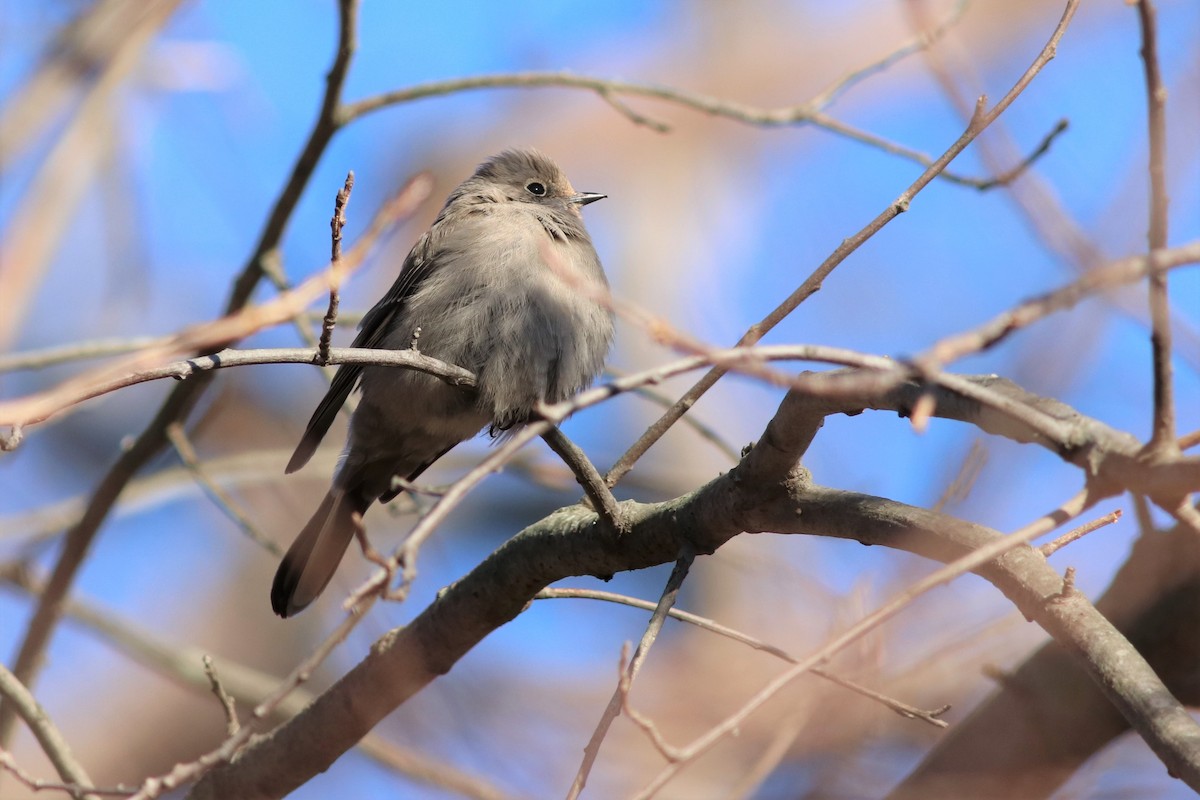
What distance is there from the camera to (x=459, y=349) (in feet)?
16.0

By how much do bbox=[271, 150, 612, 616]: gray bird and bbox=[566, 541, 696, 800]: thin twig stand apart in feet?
4.55

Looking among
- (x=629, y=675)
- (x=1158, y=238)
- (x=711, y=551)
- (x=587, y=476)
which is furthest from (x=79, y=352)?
(x=1158, y=238)

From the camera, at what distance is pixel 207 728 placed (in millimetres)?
10156

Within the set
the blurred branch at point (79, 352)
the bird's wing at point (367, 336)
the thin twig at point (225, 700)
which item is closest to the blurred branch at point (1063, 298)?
the thin twig at point (225, 700)

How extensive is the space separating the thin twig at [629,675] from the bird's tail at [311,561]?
7.53ft

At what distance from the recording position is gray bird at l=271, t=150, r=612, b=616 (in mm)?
4848

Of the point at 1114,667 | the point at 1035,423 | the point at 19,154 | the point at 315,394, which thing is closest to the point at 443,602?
the point at 1114,667

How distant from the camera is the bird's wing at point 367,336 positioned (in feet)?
16.8

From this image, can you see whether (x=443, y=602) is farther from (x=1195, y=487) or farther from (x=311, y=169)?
(x=1195, y=487)

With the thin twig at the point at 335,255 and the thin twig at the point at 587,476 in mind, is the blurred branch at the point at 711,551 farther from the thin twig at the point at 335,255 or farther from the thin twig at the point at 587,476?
the thin twig at the point at 335,255

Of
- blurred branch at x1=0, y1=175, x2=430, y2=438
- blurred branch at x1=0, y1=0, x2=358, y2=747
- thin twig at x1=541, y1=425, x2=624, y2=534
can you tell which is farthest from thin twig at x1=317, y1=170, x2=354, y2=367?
blurred branch at x1=0, y1=0, x2=358, y2=747

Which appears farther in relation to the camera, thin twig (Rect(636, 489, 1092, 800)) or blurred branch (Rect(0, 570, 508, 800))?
blurred branch (Rect(0, 570, 508, 800))

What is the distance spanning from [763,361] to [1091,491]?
0.65 metres

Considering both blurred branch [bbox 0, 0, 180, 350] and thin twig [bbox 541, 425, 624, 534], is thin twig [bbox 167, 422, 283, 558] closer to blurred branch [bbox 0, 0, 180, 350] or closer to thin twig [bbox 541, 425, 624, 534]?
blurred branch [bbox 0, 0, 180, 350]
